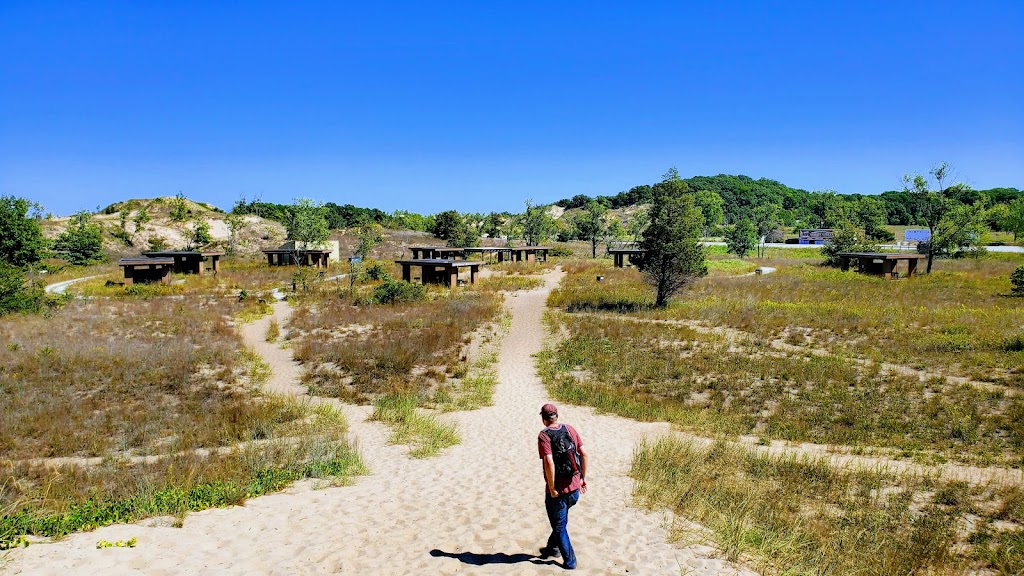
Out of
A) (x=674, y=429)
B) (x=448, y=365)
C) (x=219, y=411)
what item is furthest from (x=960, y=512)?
(x=219, y=411)

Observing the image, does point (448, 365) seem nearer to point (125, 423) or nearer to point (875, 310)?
point (125, 423)

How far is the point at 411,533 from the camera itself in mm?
7059

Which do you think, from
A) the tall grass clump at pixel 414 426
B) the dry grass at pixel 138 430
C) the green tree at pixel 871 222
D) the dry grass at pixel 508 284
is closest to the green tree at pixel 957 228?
the dry grass at pixel 508 284

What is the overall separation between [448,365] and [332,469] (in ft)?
30.4

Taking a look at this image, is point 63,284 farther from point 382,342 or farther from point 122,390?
point 382,342

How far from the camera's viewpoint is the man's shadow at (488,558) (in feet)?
20.5

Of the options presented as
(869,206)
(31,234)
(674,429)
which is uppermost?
(869,206)

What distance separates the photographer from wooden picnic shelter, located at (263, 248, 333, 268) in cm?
5125

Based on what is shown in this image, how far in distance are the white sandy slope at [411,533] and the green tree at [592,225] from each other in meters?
60.2

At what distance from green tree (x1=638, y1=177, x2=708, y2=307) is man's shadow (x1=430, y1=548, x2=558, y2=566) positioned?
2363cm

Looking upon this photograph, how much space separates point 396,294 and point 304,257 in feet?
90.3

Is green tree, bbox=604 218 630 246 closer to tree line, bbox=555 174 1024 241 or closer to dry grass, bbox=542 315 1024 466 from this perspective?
tree line, bbox=555 174 1024 241

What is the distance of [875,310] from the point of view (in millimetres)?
26250

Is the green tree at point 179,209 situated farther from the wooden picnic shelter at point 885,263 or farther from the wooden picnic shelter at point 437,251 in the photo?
the wooden picnic shelter at point 885,263
